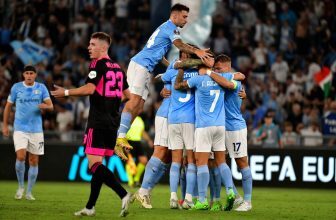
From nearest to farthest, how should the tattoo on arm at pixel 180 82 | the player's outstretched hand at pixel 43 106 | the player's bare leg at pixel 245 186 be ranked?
the tattoo on arm at pixel 180 82 → the player's bare leg at pixel 245 186 → the player's outstretched hand at pixel 43 106

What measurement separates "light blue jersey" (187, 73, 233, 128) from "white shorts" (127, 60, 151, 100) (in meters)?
1.08

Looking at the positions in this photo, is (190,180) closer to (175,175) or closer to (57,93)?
(175,175)

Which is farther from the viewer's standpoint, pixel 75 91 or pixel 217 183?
pixel 217 183

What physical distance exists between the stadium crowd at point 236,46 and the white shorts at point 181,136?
9357 millimetres

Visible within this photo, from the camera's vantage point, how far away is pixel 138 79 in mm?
16234

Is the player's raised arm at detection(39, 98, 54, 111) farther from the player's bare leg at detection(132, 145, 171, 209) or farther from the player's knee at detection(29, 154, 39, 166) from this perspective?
the player's bare leg at detection(132, 145, 171, 209)

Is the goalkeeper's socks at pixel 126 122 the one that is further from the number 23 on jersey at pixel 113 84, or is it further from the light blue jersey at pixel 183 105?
the number 23 on jersey at pixel 113 84

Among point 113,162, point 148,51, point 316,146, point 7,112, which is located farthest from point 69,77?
point 148,51

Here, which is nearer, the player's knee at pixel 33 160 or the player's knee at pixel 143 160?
the player's knee at pixel 33 160

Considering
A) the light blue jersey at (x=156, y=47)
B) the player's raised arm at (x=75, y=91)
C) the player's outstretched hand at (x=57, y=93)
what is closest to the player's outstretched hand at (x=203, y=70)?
the light blue jersey at (x=156, y=47)

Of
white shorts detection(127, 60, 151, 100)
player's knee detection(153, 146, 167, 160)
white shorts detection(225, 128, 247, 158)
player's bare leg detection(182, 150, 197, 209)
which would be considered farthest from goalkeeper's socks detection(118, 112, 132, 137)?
white shorts detection(225, 128, 247, 158)

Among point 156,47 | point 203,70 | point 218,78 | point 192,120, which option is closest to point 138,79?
point 156,47

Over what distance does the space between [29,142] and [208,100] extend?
4560 millimetres

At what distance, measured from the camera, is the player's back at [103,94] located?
537 inches
